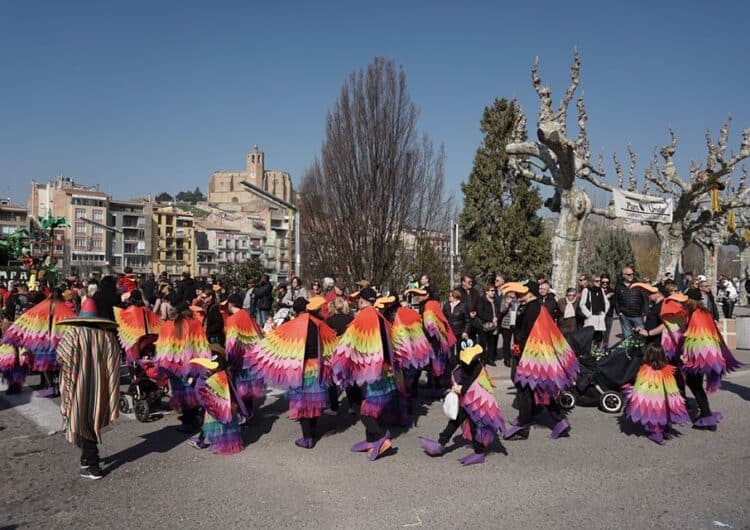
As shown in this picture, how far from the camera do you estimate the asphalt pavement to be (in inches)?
214

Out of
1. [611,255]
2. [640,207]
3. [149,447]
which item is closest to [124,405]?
[149,447]

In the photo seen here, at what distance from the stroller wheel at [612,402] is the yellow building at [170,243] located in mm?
111472

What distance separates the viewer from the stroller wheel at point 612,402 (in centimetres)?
934

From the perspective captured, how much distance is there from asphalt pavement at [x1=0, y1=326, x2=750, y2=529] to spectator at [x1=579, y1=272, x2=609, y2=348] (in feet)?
18.9

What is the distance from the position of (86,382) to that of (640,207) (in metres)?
18.8

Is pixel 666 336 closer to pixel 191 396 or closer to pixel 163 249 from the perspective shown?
pixel 191 396

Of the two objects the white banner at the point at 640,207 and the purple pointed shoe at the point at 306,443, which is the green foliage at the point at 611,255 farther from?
the purple pointed shoe at the point at 306,443

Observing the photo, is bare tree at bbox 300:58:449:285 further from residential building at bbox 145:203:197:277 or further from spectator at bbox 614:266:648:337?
residential building at bbox 145:203:197:277

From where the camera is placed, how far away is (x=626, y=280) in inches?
552

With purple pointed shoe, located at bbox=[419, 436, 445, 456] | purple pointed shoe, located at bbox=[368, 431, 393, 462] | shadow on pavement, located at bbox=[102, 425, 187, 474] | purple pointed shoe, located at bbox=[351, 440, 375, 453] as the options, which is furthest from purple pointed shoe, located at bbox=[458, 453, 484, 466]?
shadow on pavement, located at bbox=[102, 425, 187, 474]

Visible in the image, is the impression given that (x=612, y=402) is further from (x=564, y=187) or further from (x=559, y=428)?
(x=564, y=187)

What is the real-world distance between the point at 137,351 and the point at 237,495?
15.2ft

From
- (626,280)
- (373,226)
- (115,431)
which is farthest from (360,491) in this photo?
(373,226)

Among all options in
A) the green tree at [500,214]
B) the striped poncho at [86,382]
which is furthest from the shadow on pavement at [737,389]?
the green tree at [500,214]
